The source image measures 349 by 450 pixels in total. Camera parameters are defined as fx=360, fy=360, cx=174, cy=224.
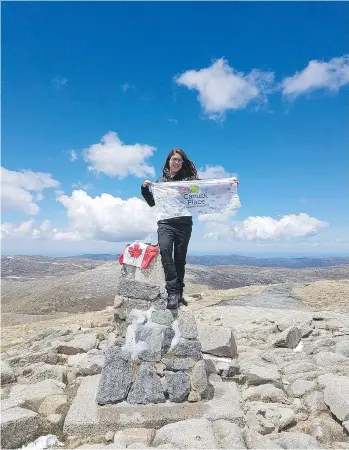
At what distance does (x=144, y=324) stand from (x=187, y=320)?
82 centimetres

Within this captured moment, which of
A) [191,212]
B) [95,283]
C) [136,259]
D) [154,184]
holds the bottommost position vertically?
[95,283]

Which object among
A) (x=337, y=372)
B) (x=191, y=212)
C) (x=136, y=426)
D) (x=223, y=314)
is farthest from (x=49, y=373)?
(x=223, y=314)

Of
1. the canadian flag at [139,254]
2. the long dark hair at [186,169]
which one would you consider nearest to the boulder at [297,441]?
the canadian flag at [139,254]

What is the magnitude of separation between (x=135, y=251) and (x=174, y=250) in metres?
0.83

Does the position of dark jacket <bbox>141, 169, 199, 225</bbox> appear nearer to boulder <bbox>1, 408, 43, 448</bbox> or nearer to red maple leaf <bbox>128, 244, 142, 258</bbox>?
red maple leaf <bbox>128, 244, 142, 258</bbox>

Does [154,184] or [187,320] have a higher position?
[154,184]

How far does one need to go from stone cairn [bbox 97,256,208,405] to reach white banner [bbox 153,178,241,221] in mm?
1266

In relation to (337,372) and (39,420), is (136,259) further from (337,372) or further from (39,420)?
(337,372)

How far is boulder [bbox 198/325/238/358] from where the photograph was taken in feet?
29.4

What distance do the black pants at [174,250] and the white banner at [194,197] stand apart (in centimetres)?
25

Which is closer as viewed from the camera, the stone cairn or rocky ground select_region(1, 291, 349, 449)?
rocky ground select_region(1, 291, 349, 449)

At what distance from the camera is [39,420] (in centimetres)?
581

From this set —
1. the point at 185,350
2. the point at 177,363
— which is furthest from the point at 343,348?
the point at 177,363

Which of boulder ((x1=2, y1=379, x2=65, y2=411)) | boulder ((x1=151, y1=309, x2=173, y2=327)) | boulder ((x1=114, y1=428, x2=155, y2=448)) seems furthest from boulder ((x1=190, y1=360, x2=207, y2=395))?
boulder ((x1=2, y1=379, x2=65, y2=411))
